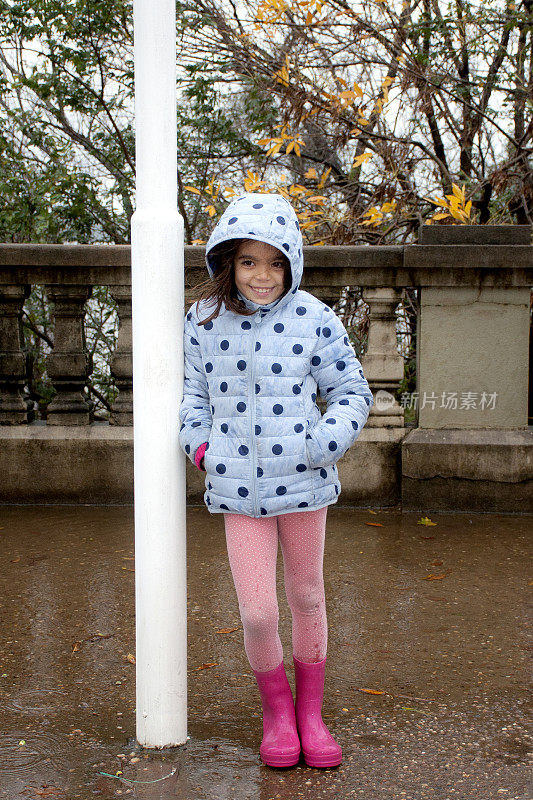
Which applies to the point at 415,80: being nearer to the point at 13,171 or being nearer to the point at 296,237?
the point at 13,171

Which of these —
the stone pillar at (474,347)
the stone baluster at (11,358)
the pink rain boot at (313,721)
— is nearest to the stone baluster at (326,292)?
the stone pillar at (474,347)

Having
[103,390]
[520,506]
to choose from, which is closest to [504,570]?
[520,506]

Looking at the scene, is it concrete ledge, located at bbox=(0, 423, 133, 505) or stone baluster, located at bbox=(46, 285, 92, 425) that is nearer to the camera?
concrete ledge, located at bbox=(0, 423, 133, 505)

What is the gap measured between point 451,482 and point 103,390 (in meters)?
4.18

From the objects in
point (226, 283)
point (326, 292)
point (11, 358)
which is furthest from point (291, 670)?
point (11, 358)

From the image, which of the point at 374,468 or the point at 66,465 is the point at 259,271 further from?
the point at 66,465

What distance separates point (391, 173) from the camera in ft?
21.6

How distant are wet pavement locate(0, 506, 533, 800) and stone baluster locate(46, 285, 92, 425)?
2.47 ft

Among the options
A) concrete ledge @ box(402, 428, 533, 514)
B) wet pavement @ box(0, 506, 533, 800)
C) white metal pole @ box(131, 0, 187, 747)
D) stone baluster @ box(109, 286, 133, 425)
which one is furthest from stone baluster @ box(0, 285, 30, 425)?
white metal pole @ box(131, 0, 187, 747)

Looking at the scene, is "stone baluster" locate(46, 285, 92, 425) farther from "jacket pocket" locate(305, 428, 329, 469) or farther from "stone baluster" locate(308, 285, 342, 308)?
"jacket pocket" locate(305, 428, 329, 469)

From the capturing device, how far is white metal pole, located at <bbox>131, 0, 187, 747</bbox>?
8.21 feet

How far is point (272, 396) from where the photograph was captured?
8.21ft

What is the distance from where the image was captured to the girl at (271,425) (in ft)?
8.14

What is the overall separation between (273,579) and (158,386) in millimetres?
632
